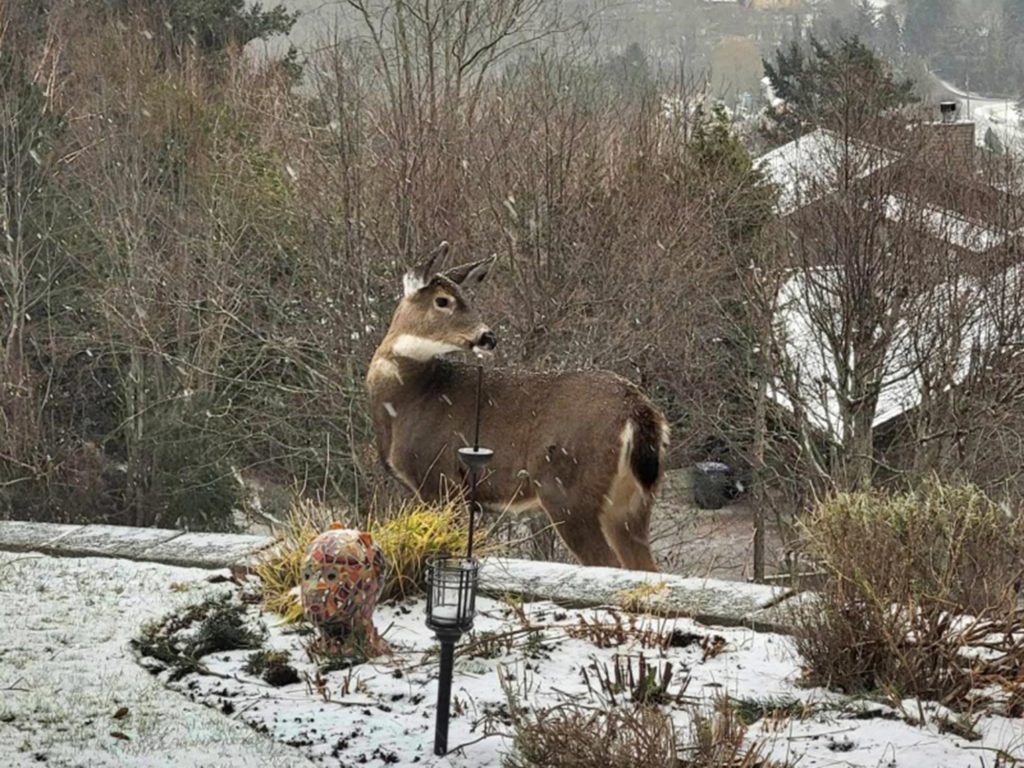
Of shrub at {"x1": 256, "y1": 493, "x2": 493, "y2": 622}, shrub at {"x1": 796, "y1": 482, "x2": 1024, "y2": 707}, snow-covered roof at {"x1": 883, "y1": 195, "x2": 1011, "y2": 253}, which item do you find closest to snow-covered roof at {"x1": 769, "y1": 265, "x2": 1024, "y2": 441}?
snow-covered roof at {"x1": 883, "y1": 195, "x2": 1011, "y2": 253}

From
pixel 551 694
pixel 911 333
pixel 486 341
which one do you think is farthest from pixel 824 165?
pixel 551 694

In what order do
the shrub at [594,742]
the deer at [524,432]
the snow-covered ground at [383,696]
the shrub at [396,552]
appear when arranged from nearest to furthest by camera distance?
the shrub at [594,742], the snow-covered ground at [383,696], the shrub at [396,552], the deer at [524,432]

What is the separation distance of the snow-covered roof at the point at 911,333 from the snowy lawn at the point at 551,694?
32.8ft

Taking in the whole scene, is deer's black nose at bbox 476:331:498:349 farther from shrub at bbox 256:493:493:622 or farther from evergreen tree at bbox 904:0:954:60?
evergreen tree at bbox 904:0:954:60

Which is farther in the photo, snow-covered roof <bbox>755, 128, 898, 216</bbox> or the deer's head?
snow-covered roof <bbox>755, 128, 898, 216</bbox>

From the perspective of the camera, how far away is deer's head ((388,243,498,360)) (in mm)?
7887

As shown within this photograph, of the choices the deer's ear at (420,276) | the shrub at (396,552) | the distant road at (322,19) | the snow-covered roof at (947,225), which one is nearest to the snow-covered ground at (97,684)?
the shrub at (396,552)

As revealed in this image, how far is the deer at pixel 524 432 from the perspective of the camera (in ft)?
24.0

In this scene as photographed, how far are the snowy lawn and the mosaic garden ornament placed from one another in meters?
0.13

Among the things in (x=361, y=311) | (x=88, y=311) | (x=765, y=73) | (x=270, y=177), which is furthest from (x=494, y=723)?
(x=765, y=73)

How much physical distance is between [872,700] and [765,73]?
125 feet

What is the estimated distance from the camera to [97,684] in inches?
205

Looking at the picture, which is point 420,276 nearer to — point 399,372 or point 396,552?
point 399,372

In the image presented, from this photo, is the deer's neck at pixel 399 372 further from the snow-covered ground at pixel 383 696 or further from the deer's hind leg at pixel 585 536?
the snow-covered ground at pixel 383 696
